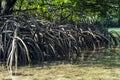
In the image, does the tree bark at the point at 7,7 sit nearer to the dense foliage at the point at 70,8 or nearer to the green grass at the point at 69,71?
the dense foliage at the point at 70,8

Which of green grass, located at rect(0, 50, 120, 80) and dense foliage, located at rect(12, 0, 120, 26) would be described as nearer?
green grass, located at rect(0, 50, 120, 80)

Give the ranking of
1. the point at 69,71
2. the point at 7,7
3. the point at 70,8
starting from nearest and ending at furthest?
the point at 69,71, the point at 7,7, the point at 70,8

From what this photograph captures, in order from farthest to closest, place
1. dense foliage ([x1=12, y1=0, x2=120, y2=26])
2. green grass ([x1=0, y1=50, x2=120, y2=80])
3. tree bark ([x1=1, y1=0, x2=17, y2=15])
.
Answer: dense foliage ([x1=12, y1=0, x2=120, y2=26]), tree bark ([x1=1, y1=0, x2=17, y2=15]), green grass ([x1=0, y1=50, x2=120, y2=80])

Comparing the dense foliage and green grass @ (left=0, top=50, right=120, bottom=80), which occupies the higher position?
the dense foliage

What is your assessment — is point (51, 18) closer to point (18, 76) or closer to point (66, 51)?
point (66, 51)

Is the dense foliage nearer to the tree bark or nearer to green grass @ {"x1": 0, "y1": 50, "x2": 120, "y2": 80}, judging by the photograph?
the tree bark

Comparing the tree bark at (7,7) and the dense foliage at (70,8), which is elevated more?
the tree bark at (7,7)

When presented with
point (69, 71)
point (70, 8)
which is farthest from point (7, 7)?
point (69, 71)

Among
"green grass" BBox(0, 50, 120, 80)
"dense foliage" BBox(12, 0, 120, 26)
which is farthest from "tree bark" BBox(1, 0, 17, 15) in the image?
"green grass" BBox(0, 50, 120, 80)

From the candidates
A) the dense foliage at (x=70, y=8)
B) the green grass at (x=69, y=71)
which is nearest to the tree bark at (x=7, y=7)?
the dense foliage at (x=70, y=8)

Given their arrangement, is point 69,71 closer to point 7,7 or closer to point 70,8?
point 7,7

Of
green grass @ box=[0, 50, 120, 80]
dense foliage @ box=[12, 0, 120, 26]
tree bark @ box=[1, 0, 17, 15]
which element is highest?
tree bark @ box=[1, 0, 17, 15]

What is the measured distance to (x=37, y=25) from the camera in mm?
8047

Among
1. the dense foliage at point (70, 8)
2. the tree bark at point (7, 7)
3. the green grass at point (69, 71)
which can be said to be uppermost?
the tree bark at point (7, 7)
